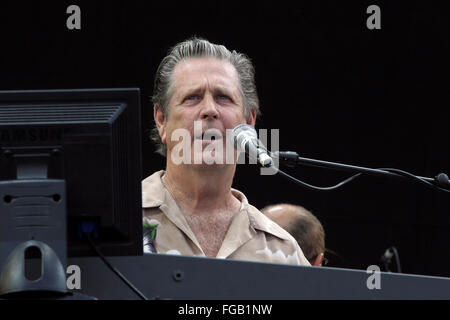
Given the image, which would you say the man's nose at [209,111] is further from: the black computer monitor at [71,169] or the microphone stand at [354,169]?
the black computer monitor at [71,169]

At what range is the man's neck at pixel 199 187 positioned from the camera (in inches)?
112

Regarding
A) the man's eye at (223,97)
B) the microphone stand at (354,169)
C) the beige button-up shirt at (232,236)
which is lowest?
the beige button-up shirt at (232,236)

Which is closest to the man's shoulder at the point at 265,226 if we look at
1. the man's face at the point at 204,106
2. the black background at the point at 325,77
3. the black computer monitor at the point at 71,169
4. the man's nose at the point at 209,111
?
the man's face at the point at 204,106

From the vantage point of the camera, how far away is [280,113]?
4.68 metres

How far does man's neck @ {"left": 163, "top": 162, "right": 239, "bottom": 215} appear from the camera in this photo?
2.84 meters

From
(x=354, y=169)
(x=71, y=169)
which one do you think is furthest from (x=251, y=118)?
(x=71, y=169)

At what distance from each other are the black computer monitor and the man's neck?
100 centimetres

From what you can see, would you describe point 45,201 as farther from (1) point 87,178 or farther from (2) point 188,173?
(2) point 188,173

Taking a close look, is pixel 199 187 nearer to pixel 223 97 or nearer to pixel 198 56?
pixel 223 97

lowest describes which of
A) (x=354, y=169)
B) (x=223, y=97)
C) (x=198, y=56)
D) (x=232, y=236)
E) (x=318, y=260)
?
(x=318, y=260)

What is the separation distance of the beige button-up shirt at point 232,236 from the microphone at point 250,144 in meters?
0.54

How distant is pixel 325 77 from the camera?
183 inches

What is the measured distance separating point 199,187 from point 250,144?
743 millimetres

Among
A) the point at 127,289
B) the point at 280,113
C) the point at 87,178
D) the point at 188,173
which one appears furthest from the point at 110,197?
the point at 280,113
